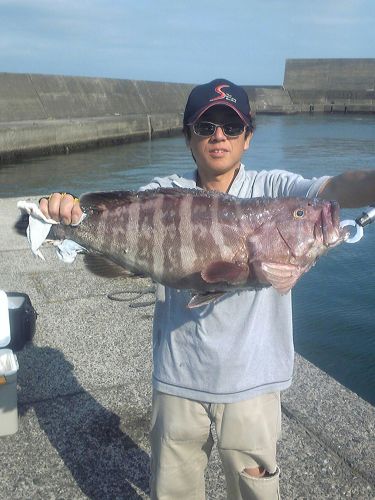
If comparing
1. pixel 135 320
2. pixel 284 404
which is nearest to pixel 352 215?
pixel 135 320

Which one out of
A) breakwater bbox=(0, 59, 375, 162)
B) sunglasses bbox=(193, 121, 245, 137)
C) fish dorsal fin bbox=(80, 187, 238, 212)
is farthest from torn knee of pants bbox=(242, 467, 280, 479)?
breakwater bbox=(0, 59, 375, 162)

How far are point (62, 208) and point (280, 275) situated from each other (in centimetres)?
97

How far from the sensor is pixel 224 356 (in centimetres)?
265

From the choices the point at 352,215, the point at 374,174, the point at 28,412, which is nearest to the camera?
the point at 374,174

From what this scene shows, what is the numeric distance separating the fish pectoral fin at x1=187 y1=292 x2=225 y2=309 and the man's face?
61 centimetres

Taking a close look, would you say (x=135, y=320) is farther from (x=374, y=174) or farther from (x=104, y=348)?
(x=374, y=174)

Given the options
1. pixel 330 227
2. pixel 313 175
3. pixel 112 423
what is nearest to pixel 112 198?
pixel 330 227

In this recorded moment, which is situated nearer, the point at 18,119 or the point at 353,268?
the point at 353,268

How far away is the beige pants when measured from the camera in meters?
2.65

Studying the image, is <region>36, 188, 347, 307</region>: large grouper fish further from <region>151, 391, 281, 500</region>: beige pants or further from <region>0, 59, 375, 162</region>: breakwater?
<region>0, 59, 375, 162</region>: breakwater

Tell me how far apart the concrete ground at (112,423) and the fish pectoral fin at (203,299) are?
4.68ft

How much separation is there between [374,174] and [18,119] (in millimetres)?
29500

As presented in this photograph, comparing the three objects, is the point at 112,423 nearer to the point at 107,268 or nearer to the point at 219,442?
the point at 219,442

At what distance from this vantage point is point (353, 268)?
432 inches
